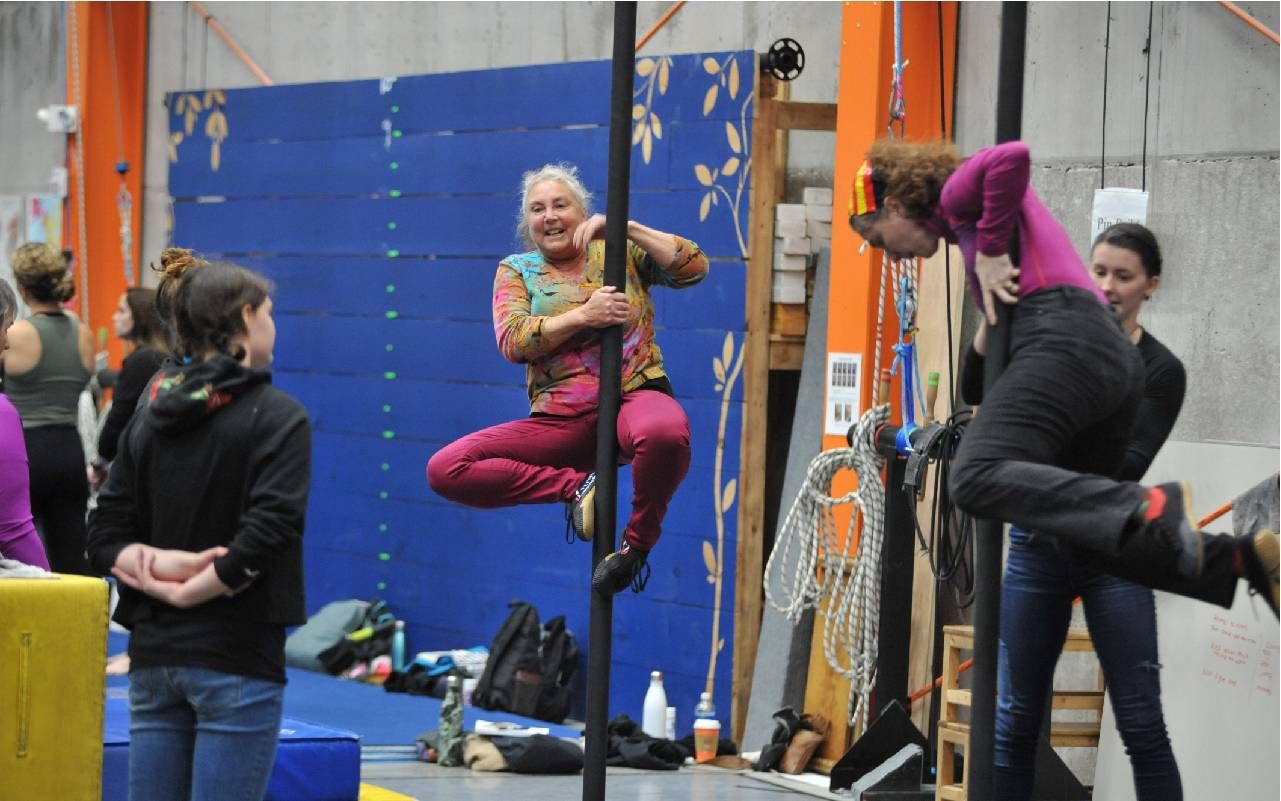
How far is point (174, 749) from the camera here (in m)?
3.18

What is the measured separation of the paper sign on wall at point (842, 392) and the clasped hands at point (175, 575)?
12.4ft

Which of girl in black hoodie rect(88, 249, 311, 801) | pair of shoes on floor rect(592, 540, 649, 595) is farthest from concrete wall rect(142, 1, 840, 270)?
girl in black hoodie rect(88, 249, 311, 801)

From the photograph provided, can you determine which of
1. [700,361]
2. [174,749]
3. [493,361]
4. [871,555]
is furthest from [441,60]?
[174,749]

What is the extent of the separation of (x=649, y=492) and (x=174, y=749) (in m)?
1.53

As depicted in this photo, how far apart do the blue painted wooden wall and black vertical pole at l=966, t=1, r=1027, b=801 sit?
3.95 metres

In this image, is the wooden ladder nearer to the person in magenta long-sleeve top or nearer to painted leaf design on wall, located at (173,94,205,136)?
the person in magenta long-sleeve top

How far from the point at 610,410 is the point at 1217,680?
97.7 inches

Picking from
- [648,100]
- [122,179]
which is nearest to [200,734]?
[648,100]

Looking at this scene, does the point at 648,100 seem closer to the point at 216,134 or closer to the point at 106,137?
the point at 216,134

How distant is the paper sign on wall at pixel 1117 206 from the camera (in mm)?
5426

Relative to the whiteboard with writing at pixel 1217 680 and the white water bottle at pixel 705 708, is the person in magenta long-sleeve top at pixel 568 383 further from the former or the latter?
the white water bottle at pixel 705 708

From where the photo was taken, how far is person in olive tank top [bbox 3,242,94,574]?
251 inches

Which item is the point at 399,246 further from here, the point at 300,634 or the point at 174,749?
the point at 174,749

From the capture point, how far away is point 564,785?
6.24m
